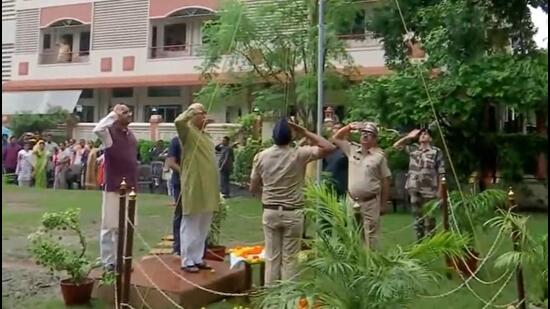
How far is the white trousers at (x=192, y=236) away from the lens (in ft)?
18.7

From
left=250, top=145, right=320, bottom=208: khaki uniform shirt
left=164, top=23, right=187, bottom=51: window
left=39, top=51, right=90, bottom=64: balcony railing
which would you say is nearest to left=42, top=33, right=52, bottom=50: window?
left=39, top=51, right=90, bottom=64: balcony railing

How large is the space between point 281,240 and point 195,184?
0.80m

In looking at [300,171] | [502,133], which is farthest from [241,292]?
[502,133]

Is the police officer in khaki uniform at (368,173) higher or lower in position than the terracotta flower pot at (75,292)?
higher

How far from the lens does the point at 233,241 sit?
29.6 feet

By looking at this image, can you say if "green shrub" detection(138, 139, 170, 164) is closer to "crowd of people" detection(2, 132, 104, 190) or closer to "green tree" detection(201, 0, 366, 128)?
"crowd of people" detection(2, 132, 104, 190)

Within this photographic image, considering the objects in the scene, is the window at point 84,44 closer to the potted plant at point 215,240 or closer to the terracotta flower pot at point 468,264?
the potted plant at point 215,240

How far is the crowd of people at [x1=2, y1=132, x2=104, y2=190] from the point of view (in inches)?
653

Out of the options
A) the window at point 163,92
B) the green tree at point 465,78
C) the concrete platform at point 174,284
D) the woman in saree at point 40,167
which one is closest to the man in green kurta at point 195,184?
the concrete platform at point 174,284

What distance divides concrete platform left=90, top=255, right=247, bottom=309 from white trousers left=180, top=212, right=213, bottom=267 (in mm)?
120

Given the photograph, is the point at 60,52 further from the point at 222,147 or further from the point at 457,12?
the point at 457,12

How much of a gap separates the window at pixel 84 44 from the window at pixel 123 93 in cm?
152

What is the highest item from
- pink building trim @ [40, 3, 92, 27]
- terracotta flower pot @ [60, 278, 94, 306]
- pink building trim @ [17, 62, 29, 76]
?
pink building trim @ [40, 3, 92, 27]

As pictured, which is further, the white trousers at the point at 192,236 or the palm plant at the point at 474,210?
the palm plant at the point at 474,210
